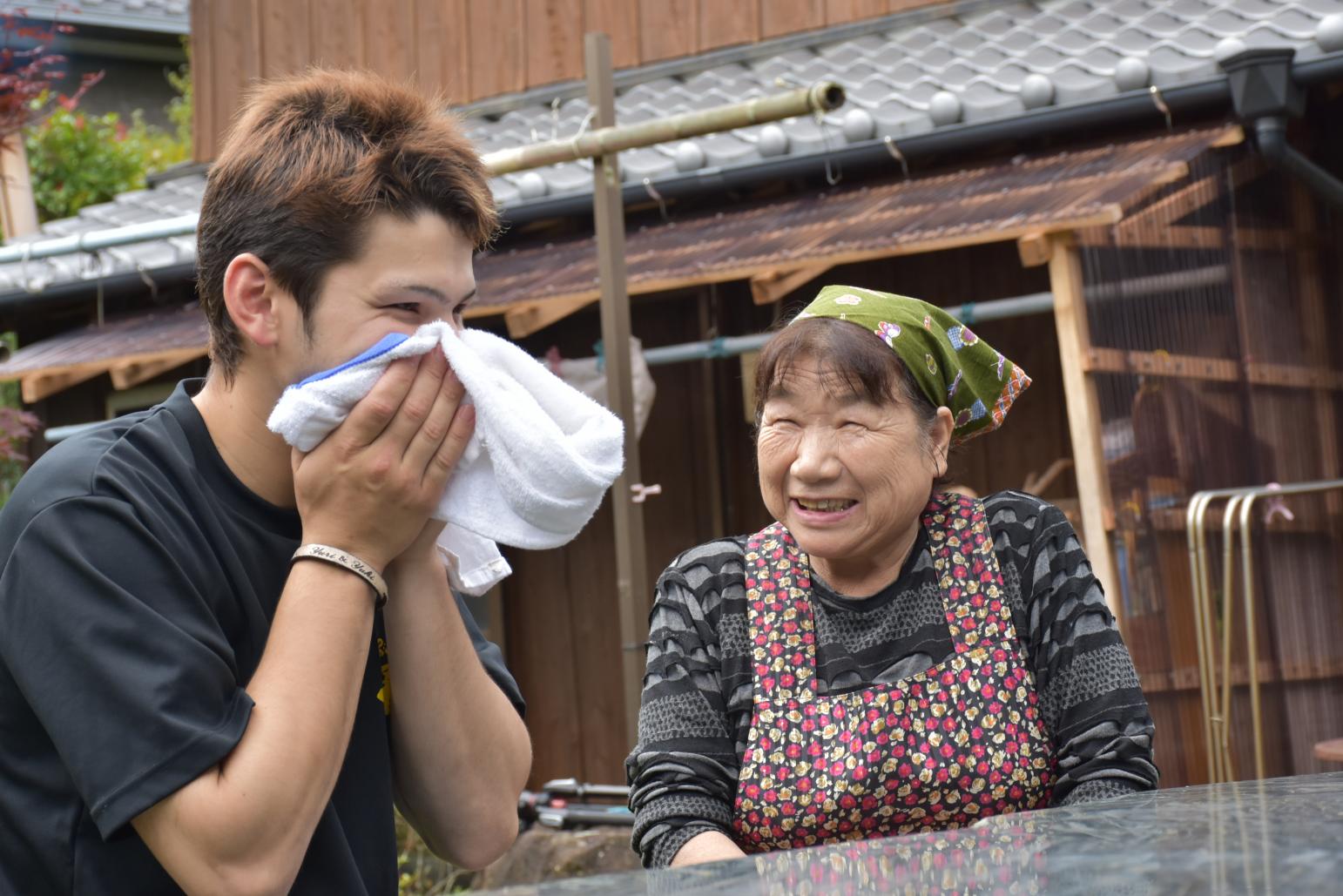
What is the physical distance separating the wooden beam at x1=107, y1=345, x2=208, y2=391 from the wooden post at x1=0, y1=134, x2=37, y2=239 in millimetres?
2423

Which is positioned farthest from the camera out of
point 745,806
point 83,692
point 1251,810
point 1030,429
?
point 1030,429

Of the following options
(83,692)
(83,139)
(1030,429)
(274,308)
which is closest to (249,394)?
(274,308)

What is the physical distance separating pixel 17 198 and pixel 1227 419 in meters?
7.24

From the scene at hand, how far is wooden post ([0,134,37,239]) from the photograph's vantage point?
9289 mm

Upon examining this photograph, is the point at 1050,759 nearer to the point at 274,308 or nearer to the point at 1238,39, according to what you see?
the point at 274,308

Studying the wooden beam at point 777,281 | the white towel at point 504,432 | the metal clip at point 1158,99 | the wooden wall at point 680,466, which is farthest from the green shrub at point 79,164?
the white towel at point 504,432

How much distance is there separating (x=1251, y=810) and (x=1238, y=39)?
499 centimetres

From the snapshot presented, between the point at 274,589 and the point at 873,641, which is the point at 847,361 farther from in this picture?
the point at 274,589

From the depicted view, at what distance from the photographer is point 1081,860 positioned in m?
1.16

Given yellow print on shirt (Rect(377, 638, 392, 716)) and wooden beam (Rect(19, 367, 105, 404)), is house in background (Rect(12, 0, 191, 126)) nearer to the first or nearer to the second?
wooden beam (Rect(19, 367, 105, 404))

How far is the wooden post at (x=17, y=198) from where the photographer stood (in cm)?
929

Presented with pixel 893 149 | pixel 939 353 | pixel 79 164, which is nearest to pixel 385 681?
pixel 939 353

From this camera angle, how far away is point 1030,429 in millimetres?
6516

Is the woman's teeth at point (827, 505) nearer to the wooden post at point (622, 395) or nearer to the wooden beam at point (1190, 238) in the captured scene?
the wooden post at point (622, 395)
